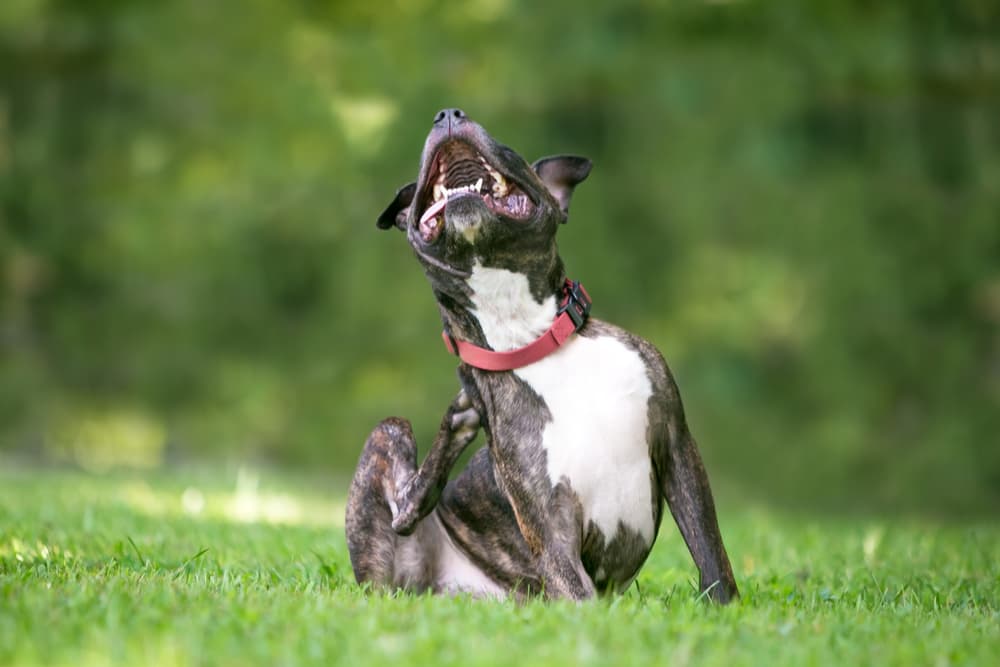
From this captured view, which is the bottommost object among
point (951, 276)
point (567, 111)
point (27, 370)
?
point (27, 370)

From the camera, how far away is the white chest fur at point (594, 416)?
3.82 m

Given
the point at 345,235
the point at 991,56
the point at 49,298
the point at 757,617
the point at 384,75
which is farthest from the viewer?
the point at 49,298

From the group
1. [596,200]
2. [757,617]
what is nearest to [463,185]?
[757,617]

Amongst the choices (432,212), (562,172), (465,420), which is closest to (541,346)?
(465,420)

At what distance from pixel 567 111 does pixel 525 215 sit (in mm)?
8726

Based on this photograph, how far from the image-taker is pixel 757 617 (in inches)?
133

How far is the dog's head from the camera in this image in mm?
3961

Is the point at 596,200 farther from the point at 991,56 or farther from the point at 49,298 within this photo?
the point at 49,298

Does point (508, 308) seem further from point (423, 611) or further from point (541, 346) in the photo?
point (423, 611)

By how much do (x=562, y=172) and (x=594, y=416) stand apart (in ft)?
3.36

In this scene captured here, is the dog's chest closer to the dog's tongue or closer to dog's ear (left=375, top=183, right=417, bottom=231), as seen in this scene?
the dog's tongue

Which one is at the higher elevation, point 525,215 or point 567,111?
point 567,111

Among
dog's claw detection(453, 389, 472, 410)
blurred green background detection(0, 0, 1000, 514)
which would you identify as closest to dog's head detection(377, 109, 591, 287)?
dog's claw detection(453, 389, 472, 410)

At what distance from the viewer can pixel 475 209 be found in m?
3.95
